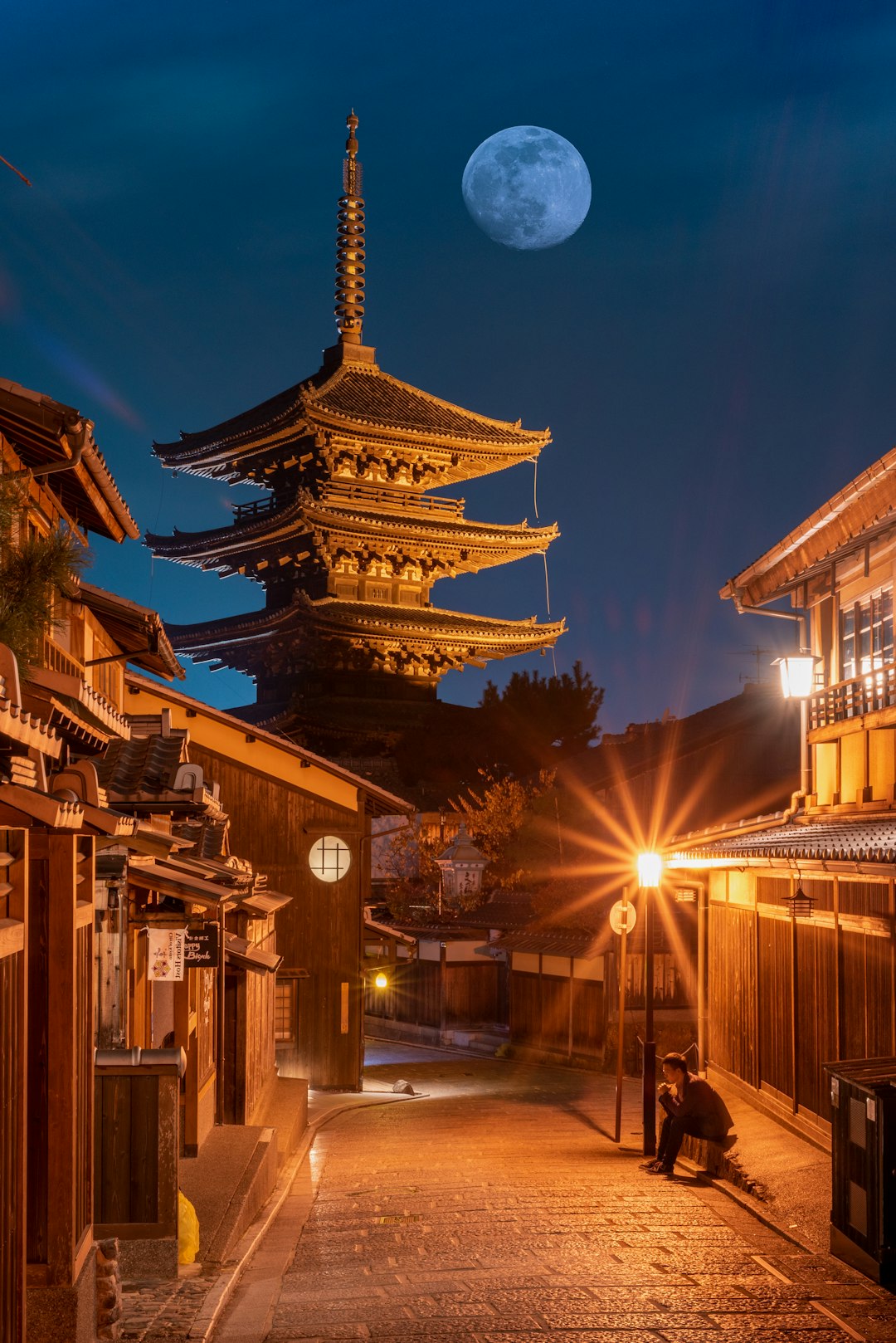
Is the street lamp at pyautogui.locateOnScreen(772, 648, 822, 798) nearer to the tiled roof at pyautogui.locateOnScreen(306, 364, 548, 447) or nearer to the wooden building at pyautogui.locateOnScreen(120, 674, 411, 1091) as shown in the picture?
the wooden building at pyautogui.locateOnScreen(120, 674, 411, 1091)

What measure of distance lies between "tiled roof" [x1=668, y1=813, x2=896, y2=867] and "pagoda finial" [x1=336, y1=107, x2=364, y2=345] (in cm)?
3752

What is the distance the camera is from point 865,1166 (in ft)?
29.0

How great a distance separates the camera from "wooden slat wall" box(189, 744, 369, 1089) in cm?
2881

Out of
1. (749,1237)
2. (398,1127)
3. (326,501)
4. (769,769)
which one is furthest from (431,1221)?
(326,501)

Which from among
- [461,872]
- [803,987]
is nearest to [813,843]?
[803,987]

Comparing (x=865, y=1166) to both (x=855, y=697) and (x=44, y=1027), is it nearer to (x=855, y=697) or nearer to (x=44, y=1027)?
(x=44, y=1027)

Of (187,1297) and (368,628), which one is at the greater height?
(368,628)

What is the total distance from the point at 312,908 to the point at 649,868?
44.4 ft

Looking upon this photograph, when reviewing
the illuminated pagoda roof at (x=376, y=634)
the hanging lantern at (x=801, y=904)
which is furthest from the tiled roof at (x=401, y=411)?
the hanging lantern at (x=801, y=904)

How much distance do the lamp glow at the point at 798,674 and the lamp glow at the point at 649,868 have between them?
8.52ft

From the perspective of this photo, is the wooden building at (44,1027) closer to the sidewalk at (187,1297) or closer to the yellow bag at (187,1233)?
the sidewalk at (187,1297)

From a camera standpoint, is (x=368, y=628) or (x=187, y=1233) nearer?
(x=187, y=1233)

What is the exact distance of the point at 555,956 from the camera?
1200 inches

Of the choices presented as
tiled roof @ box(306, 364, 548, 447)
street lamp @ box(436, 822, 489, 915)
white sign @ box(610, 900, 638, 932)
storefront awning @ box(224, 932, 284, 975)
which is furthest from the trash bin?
tiled roof @ box(306, 364, 548, 447)
